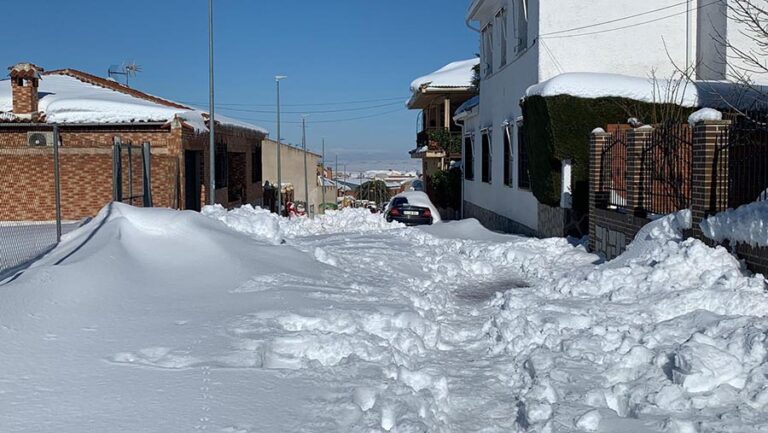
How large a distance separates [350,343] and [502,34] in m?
17.5

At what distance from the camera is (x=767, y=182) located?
865cm

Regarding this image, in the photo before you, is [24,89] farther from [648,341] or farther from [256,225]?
[648,341]

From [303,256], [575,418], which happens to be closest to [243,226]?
[303,256]

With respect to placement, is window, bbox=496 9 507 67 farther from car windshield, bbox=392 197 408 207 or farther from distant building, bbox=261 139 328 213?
distant building, bbox=261 139 328 213

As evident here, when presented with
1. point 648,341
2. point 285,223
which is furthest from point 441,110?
point 648,341

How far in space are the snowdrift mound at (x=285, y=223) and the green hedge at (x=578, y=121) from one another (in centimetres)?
559

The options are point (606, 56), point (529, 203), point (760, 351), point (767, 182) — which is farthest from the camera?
point (529, 203)

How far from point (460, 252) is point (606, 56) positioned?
5.91 m

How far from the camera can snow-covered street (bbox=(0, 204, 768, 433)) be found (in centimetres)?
485

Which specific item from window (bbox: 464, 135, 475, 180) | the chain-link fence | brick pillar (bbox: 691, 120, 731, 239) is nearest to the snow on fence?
brick pillar (bbox: 691, 120, 731, 239)

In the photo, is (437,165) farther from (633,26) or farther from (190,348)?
(190,348)

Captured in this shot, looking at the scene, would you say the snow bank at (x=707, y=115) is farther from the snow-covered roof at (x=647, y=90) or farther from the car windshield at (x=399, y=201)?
the car windshield at (x=399, y=201)

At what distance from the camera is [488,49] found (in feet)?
82.5

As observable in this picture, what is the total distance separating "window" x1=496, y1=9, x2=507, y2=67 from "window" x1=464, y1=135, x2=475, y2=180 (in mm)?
6036
